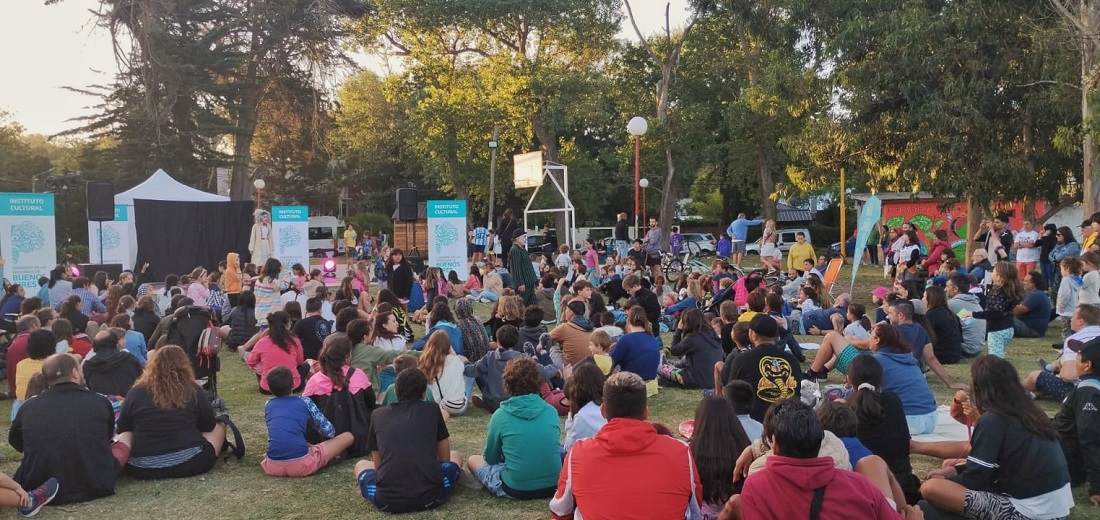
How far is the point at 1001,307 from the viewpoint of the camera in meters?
9.45

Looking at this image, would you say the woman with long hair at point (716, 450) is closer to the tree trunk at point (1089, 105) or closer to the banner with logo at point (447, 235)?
the tree trunk at point (1089, 105)

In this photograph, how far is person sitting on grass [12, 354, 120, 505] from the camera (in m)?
4.97

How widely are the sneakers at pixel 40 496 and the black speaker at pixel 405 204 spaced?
625 inches

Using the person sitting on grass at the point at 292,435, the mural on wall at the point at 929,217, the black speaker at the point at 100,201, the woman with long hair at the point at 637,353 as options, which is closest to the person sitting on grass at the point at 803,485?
the person sitting on grass at the point at 292,435

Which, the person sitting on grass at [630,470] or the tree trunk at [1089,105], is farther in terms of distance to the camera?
the tree trunk at [1089,105]

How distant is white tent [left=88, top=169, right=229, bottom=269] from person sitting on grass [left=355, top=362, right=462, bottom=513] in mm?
18361

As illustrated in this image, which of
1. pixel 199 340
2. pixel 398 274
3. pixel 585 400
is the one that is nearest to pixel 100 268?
pixel 398 274

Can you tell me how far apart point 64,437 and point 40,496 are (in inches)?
13.8

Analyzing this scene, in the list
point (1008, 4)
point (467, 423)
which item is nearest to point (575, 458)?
point (467, 423)

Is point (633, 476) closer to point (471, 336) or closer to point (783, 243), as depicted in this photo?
point (471, 336)

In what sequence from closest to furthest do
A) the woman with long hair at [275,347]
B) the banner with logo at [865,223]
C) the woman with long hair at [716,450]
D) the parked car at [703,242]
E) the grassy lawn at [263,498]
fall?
1. the woman with long hair at [716,450]
2. the grassy lawn at [263,498]
3. the woman with long hair at [275,347]
4. the banner with logo at [865,223]
5. the parked car at [703,242]

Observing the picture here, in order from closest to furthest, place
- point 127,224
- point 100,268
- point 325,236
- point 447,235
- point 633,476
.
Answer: point 633,476 → point 100,268 → point 447,235 → point 127,224 → point 325,236

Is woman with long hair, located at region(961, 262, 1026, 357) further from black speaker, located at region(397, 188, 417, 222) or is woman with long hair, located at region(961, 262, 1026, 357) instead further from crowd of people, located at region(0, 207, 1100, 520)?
black speaker, located at region(397, 188, 417, 222)

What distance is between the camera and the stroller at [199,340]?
788cm
